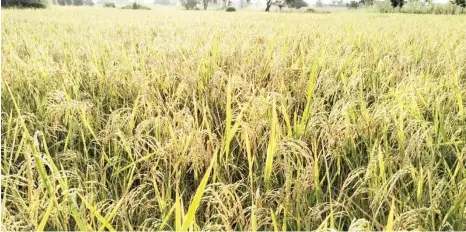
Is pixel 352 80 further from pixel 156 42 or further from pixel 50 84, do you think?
pixel 156 42

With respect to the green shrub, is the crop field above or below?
below

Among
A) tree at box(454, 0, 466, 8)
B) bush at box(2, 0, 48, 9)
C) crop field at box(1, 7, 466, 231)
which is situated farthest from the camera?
tree at box(454, 0, 466, 8)

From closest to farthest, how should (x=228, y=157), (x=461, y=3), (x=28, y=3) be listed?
(x=228, y=157), (x=28, y=3), (x=461, y=3)

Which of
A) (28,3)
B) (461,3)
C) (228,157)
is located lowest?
(228,157)

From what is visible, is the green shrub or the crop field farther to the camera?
the green shrub

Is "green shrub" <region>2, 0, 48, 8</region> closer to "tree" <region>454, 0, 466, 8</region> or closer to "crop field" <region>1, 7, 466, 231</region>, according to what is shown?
"crop field" <region>1, 7, 466, 231</region>

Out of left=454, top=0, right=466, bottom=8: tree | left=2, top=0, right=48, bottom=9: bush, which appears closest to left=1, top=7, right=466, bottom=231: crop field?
left=2, top=0, right=48, bottom=9: bush

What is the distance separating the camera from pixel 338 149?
115 cm

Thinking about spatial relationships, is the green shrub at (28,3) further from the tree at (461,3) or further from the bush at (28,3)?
the tree at (461,3)

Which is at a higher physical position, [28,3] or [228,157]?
[28,3]

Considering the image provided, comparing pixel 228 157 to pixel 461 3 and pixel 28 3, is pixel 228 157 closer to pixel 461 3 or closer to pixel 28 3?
pixel 28 3

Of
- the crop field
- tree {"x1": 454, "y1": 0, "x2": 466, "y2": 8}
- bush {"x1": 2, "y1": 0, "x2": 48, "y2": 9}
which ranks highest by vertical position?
tree {"x1": 454, "y1": 0, "x2": 466, "y2": 8}

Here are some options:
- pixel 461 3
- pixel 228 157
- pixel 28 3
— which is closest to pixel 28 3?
pixel 28 3

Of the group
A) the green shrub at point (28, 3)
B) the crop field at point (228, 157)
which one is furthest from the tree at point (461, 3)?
the crop field at point (228, 157)
